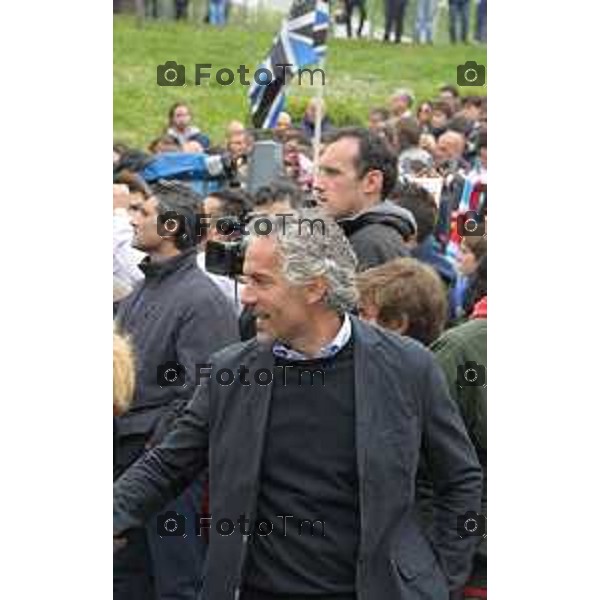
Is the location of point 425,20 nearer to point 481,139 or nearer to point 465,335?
point 481,139

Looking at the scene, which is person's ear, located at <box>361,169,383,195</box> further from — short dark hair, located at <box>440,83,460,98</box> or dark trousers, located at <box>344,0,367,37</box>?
short dark hair, located at <box>440,83,460,98</box>

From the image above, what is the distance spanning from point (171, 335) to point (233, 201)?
1.30m

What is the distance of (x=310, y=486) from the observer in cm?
286

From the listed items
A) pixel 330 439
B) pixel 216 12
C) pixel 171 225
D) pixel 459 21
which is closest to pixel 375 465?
pixel 330 439

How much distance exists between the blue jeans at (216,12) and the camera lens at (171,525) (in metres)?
5.02

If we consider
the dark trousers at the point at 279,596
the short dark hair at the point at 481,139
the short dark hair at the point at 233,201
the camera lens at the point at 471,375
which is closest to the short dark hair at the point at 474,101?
the short dark hair at the point at 481,139

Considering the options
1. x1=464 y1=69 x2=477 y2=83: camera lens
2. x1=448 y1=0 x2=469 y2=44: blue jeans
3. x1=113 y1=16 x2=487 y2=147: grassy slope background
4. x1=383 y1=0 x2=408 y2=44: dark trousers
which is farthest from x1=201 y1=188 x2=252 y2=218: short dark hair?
x1=383 y1=0 x2=408 y2=44: dark trousers

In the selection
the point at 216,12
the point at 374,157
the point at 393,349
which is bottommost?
the point at 393,349

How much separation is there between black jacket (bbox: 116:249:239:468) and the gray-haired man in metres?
1.19

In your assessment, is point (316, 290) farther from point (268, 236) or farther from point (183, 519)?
point (183, 519)

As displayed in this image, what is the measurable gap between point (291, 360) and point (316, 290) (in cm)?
15

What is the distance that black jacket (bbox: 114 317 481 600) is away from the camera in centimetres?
284

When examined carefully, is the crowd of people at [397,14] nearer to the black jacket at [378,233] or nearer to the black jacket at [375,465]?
the black jacket at [378,233]
